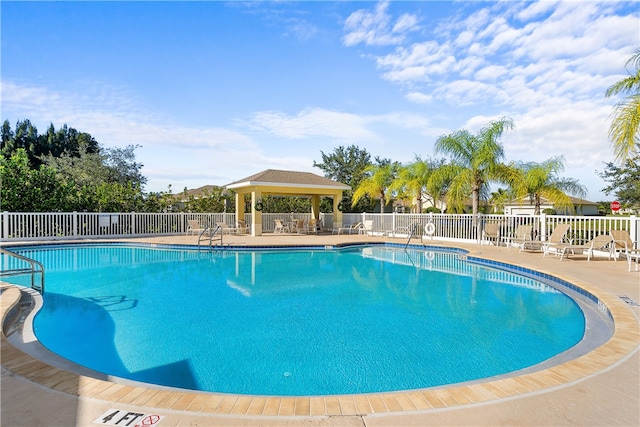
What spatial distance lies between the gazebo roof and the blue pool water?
906 centimetres

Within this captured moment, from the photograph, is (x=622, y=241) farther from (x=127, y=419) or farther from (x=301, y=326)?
(x=127, y=419)

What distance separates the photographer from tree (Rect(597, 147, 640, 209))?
29.3 metres

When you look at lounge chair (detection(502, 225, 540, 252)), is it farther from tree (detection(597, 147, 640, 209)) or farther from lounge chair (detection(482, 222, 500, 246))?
tree (detection(597, 147, 640, 209))

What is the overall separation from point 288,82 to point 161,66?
4682 mm

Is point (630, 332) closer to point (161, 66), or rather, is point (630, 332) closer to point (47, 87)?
point (161, 66)

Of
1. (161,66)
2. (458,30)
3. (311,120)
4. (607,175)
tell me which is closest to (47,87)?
(161,66)

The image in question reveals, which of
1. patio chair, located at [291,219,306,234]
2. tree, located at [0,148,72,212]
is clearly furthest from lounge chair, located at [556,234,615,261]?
tree, located at [0,148,72,212]

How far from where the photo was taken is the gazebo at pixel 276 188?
731 inches

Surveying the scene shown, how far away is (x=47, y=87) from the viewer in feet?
43.8

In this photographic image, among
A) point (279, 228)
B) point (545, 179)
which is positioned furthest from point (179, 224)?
point (545, 179)

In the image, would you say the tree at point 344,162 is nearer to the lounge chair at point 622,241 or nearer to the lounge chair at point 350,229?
the lounge chair at point 350,229

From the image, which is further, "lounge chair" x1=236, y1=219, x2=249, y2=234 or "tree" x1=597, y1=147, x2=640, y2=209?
"tree" x1=597, y1=147, x2=640, y2=209

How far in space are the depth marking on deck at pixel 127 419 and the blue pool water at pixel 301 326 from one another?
120 centimetres

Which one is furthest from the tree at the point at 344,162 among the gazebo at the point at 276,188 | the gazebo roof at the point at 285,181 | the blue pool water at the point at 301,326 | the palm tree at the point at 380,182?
the blue pool water at the point at 301,326
